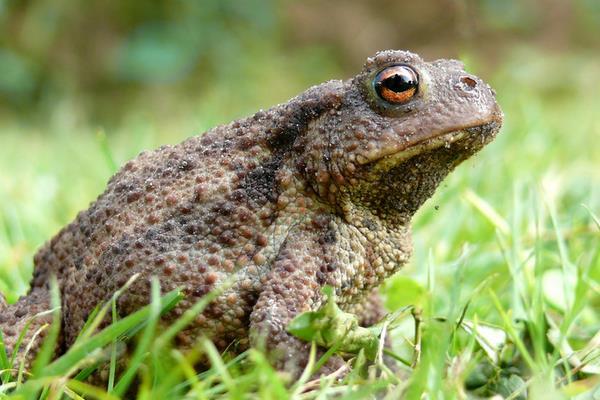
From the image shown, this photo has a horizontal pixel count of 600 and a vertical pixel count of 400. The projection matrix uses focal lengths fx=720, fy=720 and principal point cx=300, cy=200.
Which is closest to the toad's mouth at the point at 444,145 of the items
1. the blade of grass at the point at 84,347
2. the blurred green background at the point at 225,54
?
the blade of grass at the point at 84,347

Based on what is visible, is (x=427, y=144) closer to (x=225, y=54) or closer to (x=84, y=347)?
(x=84, y=347)

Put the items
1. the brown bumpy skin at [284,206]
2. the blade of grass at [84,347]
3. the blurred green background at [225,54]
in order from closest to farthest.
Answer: the blade of grass at [84,347] → the brown bumpy skin at [284,206] → the blurred green background at [225,54]

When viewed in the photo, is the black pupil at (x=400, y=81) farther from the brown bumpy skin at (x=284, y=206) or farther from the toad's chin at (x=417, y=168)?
the toad's chin at (x=417, y=168)

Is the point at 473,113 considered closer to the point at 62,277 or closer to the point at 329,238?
the point at 329,238

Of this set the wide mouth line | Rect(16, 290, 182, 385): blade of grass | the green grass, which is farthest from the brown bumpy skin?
Rect(16, 290, 182, 385): blade of grass

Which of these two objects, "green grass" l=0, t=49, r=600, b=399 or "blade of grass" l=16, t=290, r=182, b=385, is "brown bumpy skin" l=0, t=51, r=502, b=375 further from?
"blade of grass" l=16, t=290, r=182, b=385

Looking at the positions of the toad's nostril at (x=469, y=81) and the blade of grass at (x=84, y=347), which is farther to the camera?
the toad's nostril at (x=469, y=81)

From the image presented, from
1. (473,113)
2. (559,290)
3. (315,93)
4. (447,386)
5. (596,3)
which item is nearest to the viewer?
(447,386)

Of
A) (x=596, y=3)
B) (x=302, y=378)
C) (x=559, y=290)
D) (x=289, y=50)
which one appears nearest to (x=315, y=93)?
(x=302, y=378)
